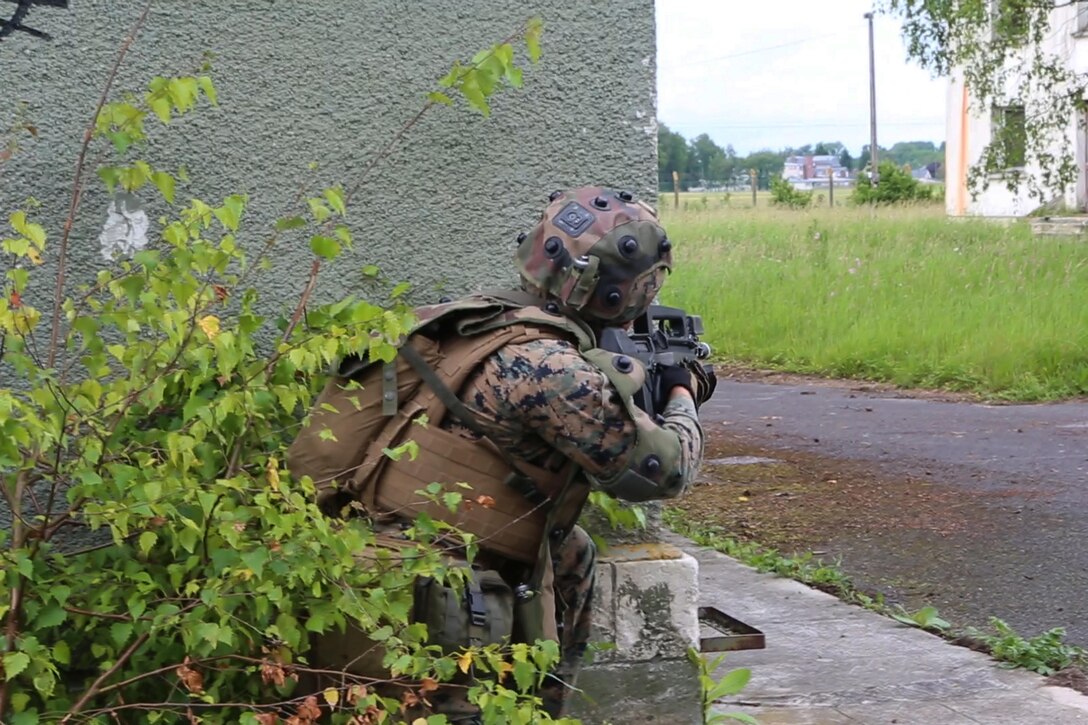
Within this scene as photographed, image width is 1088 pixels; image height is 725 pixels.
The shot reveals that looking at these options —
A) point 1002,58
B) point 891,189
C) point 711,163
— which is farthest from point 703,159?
point 1002,58

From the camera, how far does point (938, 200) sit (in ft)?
113

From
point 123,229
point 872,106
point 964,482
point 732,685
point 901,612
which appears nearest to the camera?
point 123,229

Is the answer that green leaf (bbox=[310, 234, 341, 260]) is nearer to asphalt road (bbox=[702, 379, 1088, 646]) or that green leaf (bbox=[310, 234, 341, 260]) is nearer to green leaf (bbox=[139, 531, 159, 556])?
green leaf (bbox=[139, 531, 159, 556])

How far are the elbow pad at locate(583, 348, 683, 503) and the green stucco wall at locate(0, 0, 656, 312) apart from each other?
3.19 feet

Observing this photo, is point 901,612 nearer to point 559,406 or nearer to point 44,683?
point 559,406

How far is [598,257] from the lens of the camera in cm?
273

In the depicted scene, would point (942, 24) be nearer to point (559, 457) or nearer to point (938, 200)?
point (559, 457)

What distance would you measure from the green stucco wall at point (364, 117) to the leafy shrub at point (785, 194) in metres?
29.4

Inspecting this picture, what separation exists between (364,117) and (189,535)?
1.35 m

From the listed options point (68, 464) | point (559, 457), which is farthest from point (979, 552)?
point (68, 464)

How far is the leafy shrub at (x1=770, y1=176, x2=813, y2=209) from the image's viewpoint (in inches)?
1303

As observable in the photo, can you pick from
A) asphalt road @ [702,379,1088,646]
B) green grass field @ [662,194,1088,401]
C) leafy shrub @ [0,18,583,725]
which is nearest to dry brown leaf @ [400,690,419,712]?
leafy shrub @ [0,18,583,725]

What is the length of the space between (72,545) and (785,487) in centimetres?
484

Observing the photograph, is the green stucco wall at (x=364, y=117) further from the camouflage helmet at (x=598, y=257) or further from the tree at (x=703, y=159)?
the tree at (x=703, y=159)
